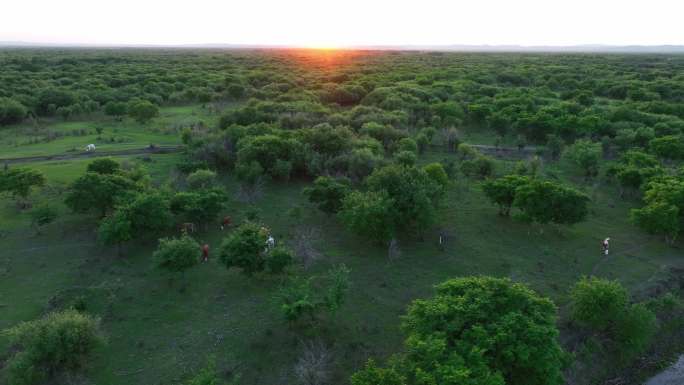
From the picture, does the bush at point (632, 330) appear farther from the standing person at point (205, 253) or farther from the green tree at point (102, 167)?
the green tree at point (102, 167)

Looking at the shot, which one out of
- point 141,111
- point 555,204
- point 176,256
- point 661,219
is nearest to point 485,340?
point 176,256

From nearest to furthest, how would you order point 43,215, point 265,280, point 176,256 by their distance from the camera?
Answer: point 176,256, point 265,280, point 43,215

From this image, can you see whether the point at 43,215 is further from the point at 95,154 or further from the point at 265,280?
the point at 95,154

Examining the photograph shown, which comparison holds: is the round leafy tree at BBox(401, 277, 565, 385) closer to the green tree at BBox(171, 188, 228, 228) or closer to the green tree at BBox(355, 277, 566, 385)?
the green tree at BBox(355, 277, 566, 385)

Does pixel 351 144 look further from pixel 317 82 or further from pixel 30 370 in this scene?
pixel 317 82

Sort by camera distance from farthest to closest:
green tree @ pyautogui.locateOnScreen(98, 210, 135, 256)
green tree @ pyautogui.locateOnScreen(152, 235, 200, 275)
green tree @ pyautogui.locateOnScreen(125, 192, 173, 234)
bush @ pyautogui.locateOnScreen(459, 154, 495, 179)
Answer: bush @ pyautogui.locateOnScreen(459, 154, 495, 179), green tree @ pyautogui.locateOnScreen(125, 192, 173, 234), green tree @ pyautogui.locateOnScreen(98, 210, 135, 256), green tree @ pyautogui.locateOnScreen(152, 235, 200, 275)

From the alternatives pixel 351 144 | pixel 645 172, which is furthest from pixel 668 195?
pixel 351 144

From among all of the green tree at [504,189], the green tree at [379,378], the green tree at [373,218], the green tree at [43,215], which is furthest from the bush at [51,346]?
the green tree at [504,189]

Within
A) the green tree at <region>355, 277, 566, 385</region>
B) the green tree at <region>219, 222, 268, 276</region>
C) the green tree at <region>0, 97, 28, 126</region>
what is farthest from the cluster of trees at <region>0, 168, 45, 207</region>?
the green tree at <region>0, 97, 28, 126</region>
